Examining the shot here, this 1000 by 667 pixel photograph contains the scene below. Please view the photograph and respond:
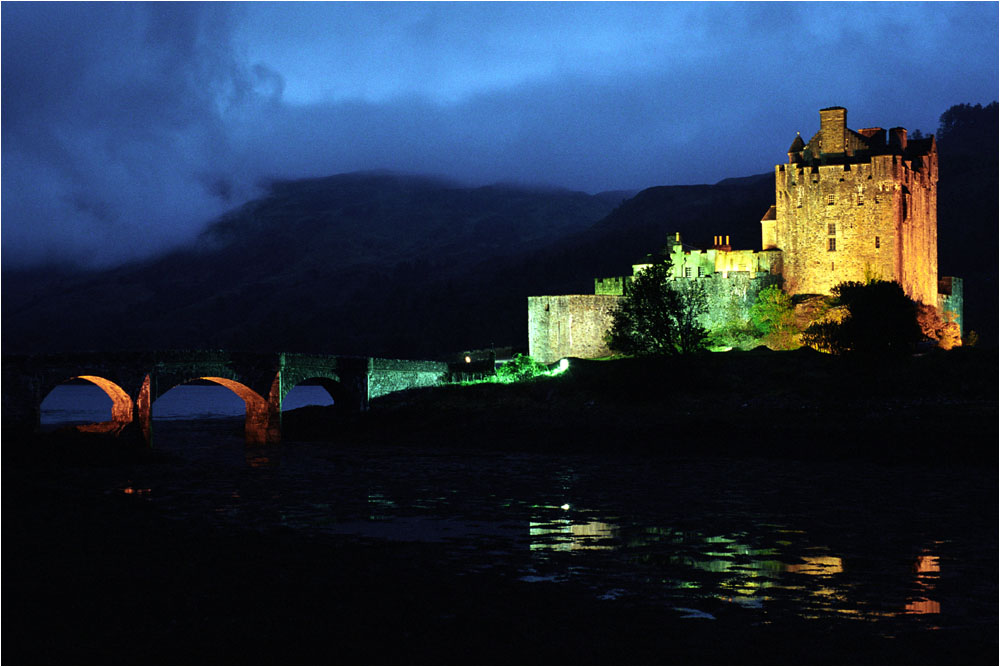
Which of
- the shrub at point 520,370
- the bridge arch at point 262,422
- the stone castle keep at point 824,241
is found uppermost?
the stone castle keep at point 824,241

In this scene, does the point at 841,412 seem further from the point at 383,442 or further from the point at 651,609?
the point at 651,609

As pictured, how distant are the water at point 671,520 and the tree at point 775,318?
27.1 meters

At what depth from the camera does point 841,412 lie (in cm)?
4475

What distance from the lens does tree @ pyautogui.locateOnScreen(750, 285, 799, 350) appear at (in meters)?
63.7

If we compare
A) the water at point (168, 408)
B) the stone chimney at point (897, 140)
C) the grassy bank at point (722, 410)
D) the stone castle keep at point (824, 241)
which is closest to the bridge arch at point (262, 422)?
the grassy bank at point (722, 410)

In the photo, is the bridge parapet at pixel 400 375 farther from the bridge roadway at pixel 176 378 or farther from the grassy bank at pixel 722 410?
the grassy bank at pixel 722 410

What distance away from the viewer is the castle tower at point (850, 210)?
218 feet

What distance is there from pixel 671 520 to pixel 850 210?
49.7m

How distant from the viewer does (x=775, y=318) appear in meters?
65.2

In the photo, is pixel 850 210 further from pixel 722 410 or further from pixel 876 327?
pixel 722 410

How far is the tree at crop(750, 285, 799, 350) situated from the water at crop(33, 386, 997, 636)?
27.1 m

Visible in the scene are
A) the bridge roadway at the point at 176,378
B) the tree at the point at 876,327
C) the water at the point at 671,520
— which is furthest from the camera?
the tree at the point at 876,327

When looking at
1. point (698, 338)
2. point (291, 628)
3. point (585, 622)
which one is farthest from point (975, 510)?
point (698, 338)

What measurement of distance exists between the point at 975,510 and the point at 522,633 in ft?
52.2
